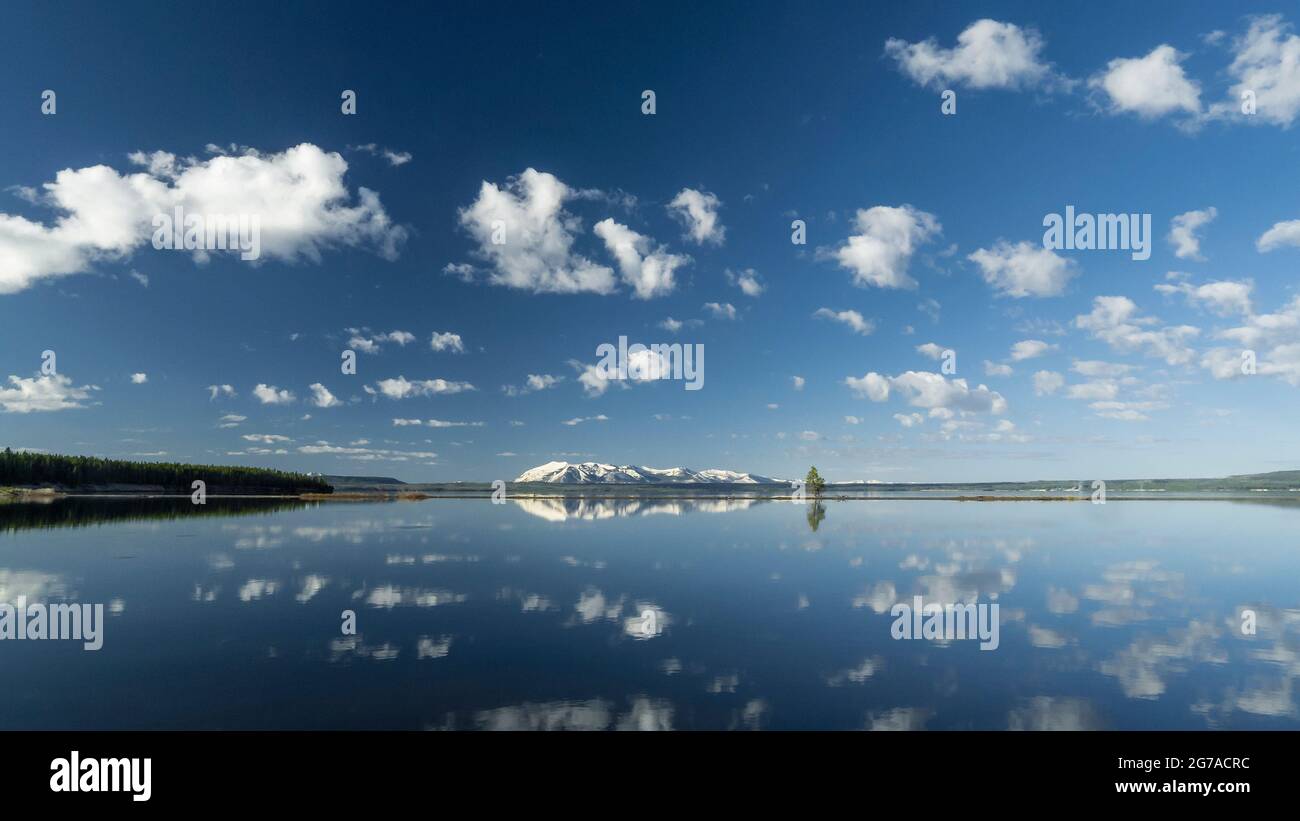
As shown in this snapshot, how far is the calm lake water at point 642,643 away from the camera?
611 inches

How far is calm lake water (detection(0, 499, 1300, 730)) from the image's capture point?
1553cm

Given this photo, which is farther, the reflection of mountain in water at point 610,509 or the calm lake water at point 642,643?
the reflection of mountain in water at point 610,509
